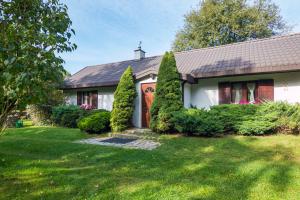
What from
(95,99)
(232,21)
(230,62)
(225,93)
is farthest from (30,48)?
(232,21)

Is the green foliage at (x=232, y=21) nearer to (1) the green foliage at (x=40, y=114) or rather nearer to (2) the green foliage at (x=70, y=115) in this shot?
(2) the green foliage at (x=70, y=115)

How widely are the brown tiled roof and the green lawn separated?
121 inches

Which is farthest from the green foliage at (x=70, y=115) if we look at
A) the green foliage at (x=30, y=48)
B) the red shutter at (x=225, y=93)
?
the green foliage at (x=30, y=48)

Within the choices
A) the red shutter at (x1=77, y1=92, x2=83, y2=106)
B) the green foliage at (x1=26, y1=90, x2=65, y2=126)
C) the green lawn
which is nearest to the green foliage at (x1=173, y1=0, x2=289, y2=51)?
the red shutter at (x1=77, y1=92, x2=83, y2=106)

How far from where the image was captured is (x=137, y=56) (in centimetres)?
1641

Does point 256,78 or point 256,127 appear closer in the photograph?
point 256,127

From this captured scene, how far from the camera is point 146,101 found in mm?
10688

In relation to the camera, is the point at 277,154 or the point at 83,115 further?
the point at 83,115

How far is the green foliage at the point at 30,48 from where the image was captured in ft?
10.8

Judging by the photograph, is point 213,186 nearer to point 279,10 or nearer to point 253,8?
point 253,8

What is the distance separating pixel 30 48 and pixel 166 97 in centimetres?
615

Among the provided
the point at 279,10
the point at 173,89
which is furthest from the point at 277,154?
the point at 279,10

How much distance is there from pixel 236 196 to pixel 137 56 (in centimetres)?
1377

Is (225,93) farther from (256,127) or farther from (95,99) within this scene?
(95,99)
